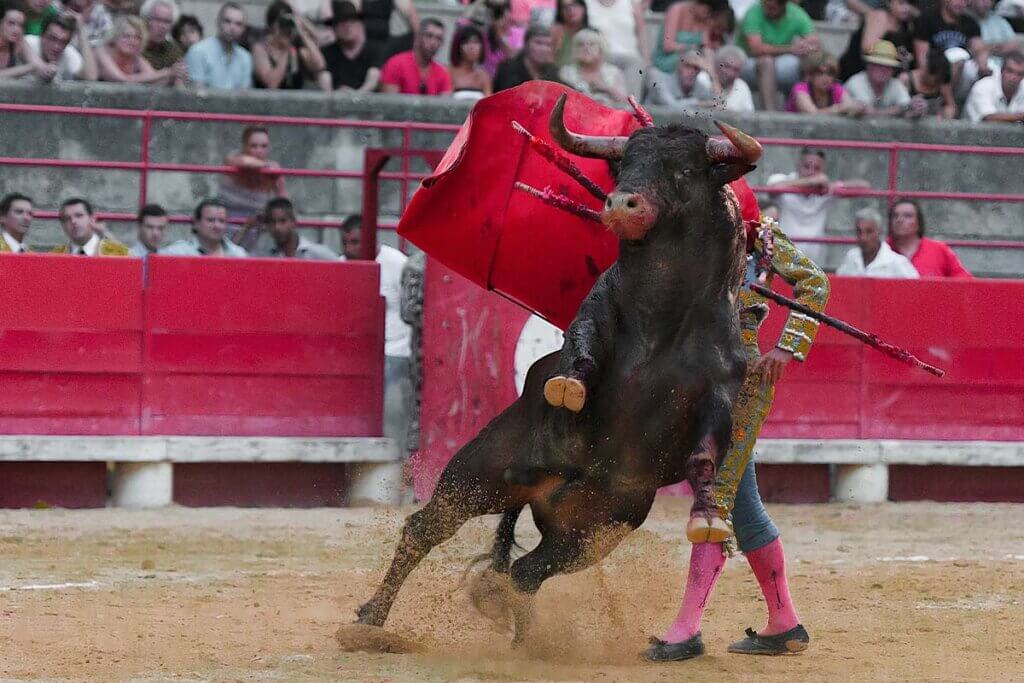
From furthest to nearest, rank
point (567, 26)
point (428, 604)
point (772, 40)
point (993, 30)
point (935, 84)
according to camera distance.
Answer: point (993, 30)
point (935, 84)
point (772, 40)
point (567, 26)
point (428, 604)

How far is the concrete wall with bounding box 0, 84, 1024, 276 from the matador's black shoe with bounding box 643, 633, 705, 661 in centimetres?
603

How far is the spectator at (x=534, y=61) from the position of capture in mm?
11062

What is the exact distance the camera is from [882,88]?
12508 millimetres

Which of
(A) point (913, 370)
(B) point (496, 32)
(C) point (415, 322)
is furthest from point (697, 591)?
(B) point (496, 32)

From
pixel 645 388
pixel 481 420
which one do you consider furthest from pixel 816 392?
pixel 645 388

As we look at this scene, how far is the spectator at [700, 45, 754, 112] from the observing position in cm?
1123

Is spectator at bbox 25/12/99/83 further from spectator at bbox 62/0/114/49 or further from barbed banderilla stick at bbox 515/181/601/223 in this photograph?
barbed banderilla stick at bbox 515/181/601/223

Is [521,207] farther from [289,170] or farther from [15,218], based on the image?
[289,170]

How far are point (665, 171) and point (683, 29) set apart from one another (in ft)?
24.9

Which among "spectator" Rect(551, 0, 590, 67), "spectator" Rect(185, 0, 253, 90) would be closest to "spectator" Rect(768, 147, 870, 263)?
"spectator" Rect(551, 0, 590, 67)

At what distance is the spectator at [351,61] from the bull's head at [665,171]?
6756mm

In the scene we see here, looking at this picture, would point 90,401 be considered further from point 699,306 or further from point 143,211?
point 699,306

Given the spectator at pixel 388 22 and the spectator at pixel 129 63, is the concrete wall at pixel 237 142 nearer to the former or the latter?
the spectator at pixel 129 63

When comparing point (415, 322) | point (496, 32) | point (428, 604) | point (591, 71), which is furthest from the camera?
point (496, 32)
